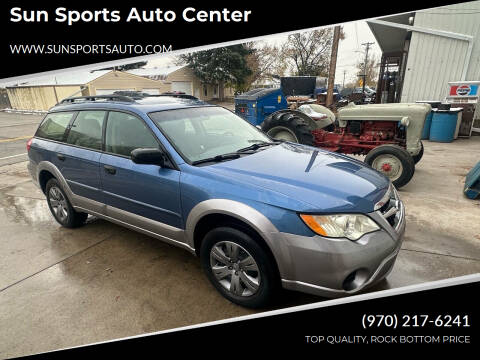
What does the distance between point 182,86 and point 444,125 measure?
27.4 m

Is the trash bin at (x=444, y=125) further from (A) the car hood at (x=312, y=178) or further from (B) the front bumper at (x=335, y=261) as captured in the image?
(B) the front bumper at (x=335, y=261)

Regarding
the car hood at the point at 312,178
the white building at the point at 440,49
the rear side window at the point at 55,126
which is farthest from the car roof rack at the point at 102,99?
the white building at the point at 440,49

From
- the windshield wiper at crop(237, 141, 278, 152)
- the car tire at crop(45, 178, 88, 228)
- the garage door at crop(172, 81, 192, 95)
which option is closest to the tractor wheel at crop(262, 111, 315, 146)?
the windshield wiper at crop(237, 141, 278, 152)

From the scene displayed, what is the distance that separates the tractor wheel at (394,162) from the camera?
484cm

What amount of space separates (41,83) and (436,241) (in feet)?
110

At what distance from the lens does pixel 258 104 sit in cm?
745

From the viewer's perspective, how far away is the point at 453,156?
7324mm

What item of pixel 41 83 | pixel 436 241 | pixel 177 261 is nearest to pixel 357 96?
pixel 436 241

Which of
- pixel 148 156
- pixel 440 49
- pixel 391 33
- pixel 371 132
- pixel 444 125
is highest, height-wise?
pixel 391 33

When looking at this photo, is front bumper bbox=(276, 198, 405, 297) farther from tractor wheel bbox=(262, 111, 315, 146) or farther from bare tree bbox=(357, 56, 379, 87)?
bare tree bbox=(357, 56, 379, 87)

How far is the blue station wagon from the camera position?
2057mm

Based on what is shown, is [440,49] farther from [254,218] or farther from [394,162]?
[254,218]

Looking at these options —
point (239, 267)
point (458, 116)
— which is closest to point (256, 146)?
point (239, 267)

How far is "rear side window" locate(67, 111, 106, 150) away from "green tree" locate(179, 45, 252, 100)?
97.6 ft
